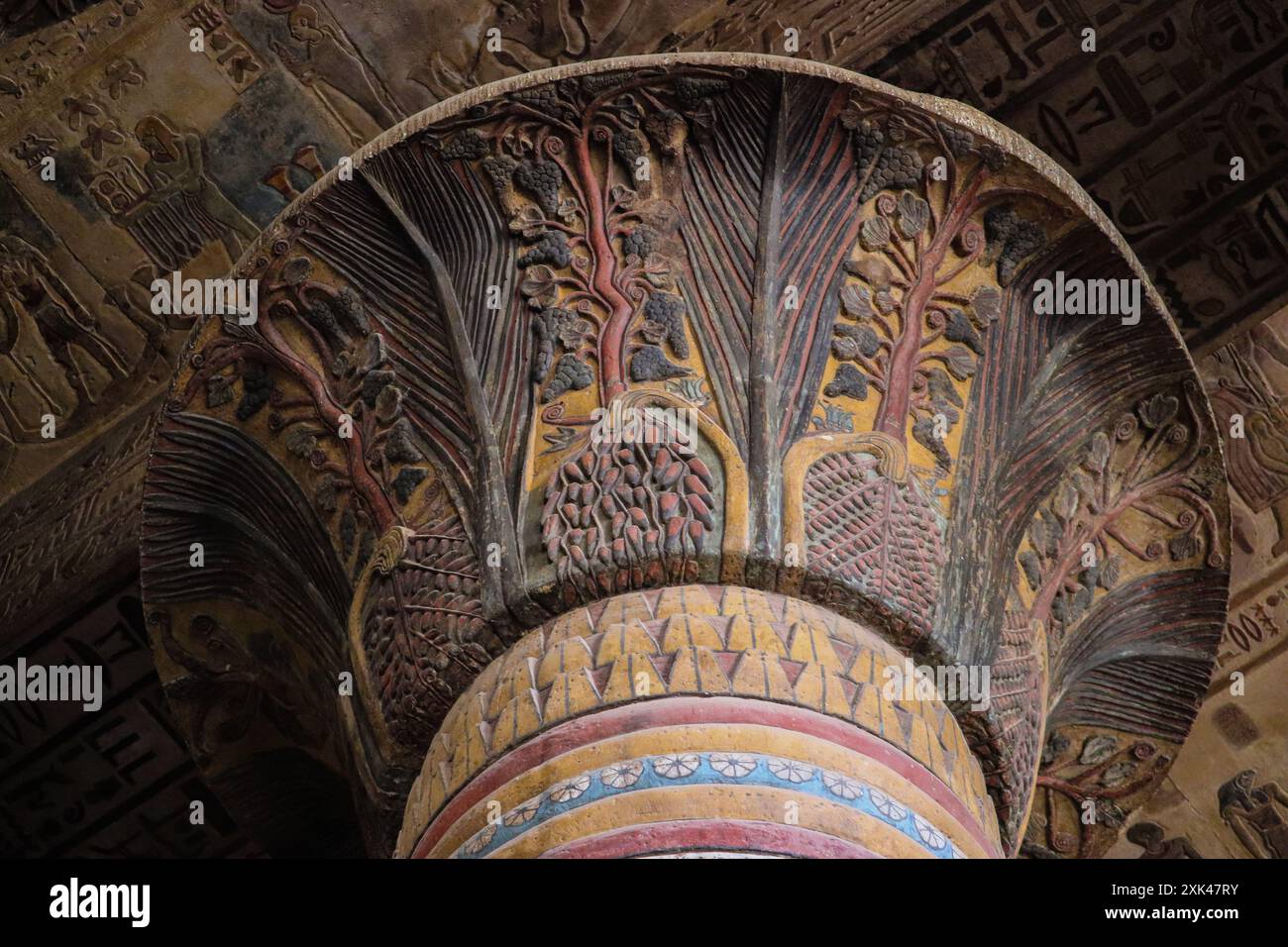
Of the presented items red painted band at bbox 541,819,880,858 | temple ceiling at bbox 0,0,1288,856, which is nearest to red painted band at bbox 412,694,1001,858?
red painted band at bbox 541,819,880,858

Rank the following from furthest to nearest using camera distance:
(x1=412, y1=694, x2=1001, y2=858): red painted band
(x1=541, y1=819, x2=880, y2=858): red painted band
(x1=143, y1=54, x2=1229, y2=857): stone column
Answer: (x1=143, y1=54, x2=1229, y2=857): stone column < (x1=412, y1=694, x2=1001, y2=858): red painted band < (x1=541, y1=819, x2=880, y2=858): red painted band

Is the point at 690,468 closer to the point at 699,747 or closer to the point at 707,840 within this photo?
the point at 699,747

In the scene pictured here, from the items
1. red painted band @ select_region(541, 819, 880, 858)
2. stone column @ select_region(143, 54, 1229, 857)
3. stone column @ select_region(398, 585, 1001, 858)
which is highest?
stone column @ select_region(143, 54, 1229, 857)

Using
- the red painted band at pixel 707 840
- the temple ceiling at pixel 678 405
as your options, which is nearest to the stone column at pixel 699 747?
the red painted band at pixel 707 840

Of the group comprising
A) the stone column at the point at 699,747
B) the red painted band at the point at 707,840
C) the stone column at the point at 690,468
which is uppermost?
the stone column at the point at 690,468

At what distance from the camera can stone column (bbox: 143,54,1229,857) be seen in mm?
3900

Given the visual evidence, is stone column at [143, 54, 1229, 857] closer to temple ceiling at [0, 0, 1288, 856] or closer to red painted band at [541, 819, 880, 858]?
temple ceiling at [0, 0, 1288, 856]

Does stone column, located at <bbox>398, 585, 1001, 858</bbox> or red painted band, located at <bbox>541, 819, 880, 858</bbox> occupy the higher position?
stone column, located at <bbox>398, 585, 1001, 858</bbox>

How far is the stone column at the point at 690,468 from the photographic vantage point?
3.90 meters

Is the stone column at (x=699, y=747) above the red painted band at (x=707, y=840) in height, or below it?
above

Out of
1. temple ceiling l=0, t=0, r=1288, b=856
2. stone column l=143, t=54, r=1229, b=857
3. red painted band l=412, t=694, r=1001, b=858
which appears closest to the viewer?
red painted band l=412, t=694, r=1001, b=858

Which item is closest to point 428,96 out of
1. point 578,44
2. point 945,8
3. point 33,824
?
point 578,44

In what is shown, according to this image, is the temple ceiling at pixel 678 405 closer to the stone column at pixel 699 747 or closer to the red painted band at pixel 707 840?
the stone column at pixel 699 747

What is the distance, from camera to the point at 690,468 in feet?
13.3
